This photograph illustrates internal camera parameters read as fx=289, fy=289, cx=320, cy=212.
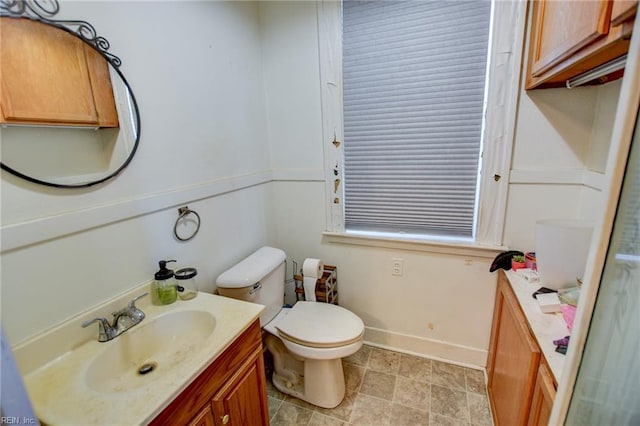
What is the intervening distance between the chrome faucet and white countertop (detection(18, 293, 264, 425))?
0.02 m

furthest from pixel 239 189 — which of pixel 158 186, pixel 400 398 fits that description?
pixel 400 398

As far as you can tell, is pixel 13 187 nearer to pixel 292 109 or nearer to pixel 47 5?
pixel 47 5

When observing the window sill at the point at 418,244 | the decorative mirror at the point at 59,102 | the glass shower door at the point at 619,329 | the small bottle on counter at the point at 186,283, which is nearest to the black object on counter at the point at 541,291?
the window sill at the point at 418,244

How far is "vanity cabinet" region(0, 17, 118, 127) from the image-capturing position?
0.83m

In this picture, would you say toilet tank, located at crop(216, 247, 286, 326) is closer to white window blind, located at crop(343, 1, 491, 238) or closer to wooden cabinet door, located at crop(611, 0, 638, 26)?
white window blind, located at crop(343, 1, 491, 238)

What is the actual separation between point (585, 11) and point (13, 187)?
1744 mm

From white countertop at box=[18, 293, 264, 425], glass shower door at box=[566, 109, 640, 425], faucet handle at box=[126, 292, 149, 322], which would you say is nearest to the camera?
glass shower door at box=[566, 109, 640, 425]

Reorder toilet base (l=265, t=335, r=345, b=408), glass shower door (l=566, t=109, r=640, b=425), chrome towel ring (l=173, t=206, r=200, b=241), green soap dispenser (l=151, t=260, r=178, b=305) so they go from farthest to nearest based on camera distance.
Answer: toilet base (l=265, t=335, r=345, b=408) < chrome towel ring (l=173, t=206, r=200, b=241) < green soap dispenser (l=151, t=260, r=178, b=305) < glass shower door (l=566, t=109, r=640, b=425)

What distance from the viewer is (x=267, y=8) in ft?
6.06

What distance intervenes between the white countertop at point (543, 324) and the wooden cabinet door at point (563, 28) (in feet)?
3.03

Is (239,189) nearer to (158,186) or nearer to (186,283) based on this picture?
(158,186)

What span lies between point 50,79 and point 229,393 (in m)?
1.21

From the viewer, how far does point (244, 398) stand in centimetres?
115

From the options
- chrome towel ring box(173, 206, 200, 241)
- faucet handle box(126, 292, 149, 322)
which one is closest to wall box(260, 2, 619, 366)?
chrome towel ring box(173, 206, 200, 241)
